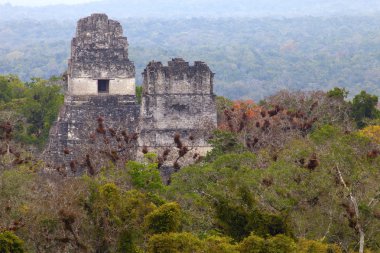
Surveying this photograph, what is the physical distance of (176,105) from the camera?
25.0 metres

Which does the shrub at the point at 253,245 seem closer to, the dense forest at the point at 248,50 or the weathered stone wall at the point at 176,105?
the weathered stone wall at the point at 176,105

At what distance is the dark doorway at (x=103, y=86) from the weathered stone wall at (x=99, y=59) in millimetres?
134

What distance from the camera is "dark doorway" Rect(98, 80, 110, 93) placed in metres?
25.9

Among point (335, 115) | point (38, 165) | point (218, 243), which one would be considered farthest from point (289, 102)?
point (218, 243)

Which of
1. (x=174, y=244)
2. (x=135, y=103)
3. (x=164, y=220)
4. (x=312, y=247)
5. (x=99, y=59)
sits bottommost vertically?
(x=312, y=247)

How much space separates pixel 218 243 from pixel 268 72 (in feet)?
314

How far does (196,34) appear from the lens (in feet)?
538

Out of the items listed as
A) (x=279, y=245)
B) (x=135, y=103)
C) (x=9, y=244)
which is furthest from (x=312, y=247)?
(x=135, y=103)

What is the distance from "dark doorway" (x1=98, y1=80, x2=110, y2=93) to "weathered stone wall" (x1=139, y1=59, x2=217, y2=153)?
1239mm

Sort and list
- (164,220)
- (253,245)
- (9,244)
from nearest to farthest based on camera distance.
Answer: (9,244), (253,245), (164,220)

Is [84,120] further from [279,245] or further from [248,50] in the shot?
[248,50]

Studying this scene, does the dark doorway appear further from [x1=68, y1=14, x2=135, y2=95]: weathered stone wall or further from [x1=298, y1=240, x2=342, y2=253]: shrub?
[x1=298, y1=240, x2=342, y2=253]: shrub

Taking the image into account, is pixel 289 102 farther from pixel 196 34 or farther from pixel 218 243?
pixel 196 34

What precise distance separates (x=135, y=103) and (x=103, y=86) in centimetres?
94
